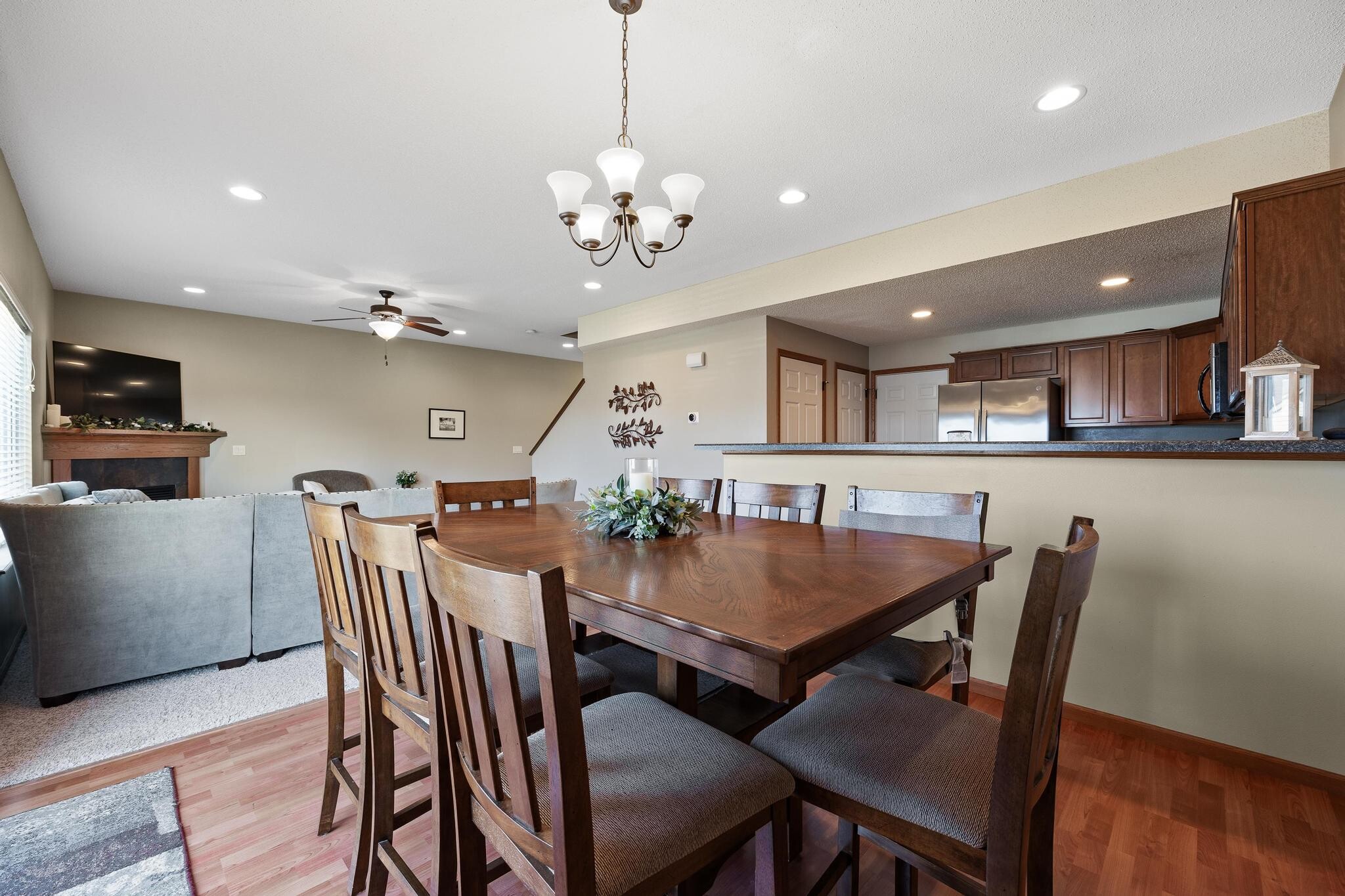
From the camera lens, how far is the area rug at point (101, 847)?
136cm

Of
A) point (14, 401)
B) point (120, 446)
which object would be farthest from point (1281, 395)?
point (120, 446)

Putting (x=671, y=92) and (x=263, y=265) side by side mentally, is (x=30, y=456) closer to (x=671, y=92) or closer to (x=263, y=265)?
(x=263, y=265)

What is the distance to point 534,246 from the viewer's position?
152 inches

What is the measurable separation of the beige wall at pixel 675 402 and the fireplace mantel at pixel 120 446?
135 inches

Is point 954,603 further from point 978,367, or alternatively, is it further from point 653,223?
point 978,367

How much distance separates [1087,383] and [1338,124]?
103 inches

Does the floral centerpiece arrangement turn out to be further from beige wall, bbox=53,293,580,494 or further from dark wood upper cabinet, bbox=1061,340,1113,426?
beige wall, bbox=53,293,580,494

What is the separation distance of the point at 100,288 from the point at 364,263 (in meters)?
2.87

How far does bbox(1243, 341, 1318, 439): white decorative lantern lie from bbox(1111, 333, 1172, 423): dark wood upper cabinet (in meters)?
2.75

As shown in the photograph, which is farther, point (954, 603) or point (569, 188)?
point (569, 188)

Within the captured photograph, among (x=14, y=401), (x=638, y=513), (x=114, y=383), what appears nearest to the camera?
(x=638, y=513)

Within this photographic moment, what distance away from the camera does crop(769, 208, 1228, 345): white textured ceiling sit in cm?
290

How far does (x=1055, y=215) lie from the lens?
2.92 metres

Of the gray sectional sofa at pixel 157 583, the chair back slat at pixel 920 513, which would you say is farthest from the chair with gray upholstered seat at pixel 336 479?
the chair back slat at pixel 920 513
